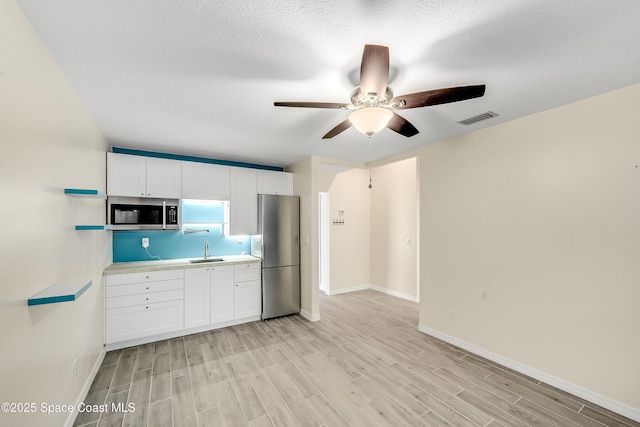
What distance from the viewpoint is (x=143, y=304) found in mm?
3189

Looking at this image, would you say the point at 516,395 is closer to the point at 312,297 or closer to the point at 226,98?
the point at 312,297

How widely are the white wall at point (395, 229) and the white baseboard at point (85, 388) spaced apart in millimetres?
4641

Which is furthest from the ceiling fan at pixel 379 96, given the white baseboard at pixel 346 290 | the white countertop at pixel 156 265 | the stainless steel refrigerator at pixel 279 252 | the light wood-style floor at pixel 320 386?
the white baseboard at pixel 346 290

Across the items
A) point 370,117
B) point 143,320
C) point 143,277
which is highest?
point 370,117

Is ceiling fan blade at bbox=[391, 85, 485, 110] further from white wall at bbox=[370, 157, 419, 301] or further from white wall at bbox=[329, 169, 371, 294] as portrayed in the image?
white wall at bbox=[329, 169, 371, 294]

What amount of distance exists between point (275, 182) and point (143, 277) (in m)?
2.29

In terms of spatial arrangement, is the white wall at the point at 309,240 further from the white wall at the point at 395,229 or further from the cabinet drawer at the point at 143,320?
the white wall at the point at 395,229

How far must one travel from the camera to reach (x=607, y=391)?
2.09m

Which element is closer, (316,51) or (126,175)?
(316,51)

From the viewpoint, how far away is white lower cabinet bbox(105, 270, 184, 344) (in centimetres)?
303

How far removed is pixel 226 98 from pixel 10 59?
Answer: 3.88 ft

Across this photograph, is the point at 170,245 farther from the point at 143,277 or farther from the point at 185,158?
the point at 185,158

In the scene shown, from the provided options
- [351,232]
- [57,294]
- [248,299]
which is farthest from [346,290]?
[57,294]

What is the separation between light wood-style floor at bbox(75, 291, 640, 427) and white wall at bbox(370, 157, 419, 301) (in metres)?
1.74
